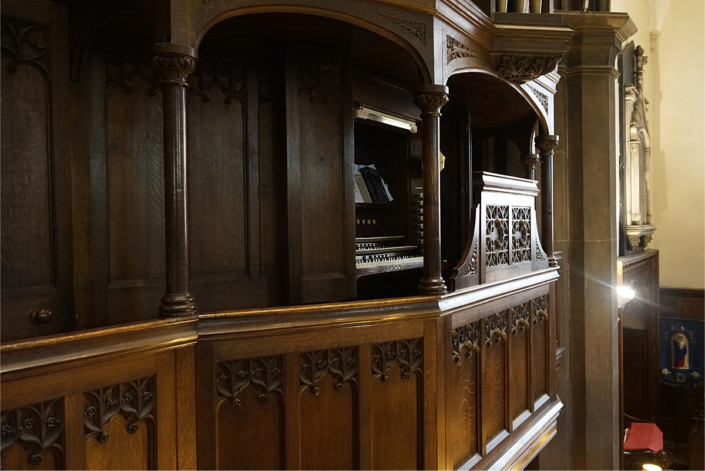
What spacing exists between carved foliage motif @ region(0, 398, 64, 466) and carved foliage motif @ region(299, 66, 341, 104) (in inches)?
81.7

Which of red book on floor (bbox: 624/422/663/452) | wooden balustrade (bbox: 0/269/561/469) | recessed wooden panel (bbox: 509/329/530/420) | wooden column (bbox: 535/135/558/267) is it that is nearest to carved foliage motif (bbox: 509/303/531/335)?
recessed wooden panel (bbox: 509/329/530/420)

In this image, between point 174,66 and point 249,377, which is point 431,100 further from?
point 249,377

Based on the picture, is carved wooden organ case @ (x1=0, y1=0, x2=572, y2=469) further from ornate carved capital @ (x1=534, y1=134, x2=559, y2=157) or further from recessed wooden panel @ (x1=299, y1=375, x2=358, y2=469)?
ornate carved capital @ (x1=534, y1=134, x2=559, y2=157)

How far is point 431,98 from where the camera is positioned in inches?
94.7

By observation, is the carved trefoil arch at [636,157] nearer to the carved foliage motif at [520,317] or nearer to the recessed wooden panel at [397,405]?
the carved foliage motif at [520,317]

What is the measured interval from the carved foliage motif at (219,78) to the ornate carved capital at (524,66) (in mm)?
1626

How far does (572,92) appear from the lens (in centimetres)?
478

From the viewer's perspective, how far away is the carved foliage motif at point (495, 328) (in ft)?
9.20

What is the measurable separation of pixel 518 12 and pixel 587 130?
214 cm

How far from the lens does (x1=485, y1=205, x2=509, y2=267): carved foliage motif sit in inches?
111

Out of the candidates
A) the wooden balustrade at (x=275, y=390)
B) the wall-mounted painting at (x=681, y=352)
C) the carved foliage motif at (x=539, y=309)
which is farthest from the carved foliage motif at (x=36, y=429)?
the wall-mounted painting at (x=681, y=352)

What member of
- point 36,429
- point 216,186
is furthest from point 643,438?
point 36,429

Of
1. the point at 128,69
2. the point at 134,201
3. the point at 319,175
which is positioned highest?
the point at 128,69

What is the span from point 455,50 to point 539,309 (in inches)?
76.7
